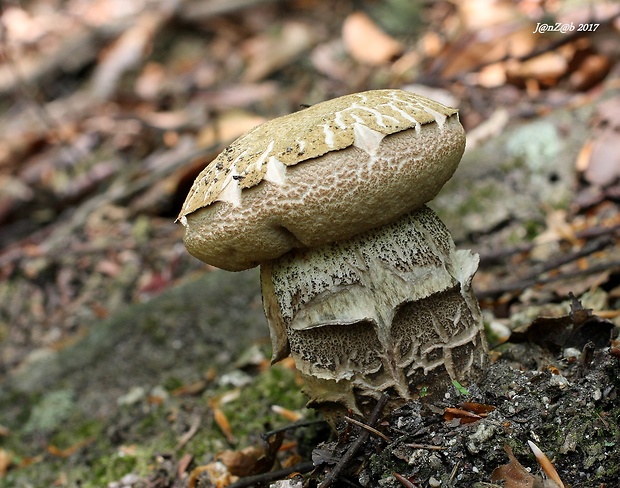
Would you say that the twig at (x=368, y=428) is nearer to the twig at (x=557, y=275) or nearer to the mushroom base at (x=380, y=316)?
the mushroom base at (x=380, y=316)

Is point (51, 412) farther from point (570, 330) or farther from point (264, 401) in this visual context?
point (570, 330)

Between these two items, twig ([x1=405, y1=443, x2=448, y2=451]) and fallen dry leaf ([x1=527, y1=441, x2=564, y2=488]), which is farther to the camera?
twig ([x1=405, y1=443, x2=448, y2=451])

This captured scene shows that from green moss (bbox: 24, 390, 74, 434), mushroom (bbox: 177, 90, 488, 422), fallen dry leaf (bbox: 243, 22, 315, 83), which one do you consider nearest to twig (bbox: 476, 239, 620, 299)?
mushroom (bbox: 177, 90, 488, 422)

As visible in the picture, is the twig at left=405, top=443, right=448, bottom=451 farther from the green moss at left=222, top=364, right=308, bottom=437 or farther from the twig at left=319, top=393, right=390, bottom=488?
the green moss at left=222, top=364, right=308, bottom=437

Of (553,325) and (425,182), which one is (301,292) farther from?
(553,325)

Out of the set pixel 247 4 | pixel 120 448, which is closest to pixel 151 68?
pixel 247 4

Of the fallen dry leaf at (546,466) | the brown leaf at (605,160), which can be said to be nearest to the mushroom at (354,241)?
the fallen dry leaf at (546,466)
